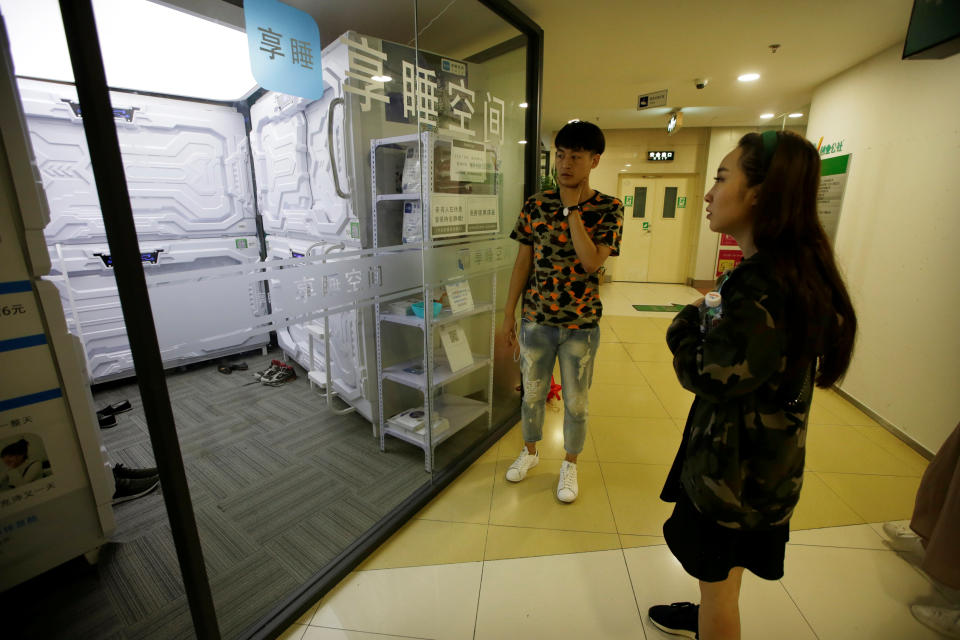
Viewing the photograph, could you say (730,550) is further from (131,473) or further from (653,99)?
(653,99)

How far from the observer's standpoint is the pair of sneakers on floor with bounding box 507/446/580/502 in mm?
2072

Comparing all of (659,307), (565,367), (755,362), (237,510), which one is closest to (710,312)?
(755,362)

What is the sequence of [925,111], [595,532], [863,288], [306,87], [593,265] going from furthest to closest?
[863,288], [925,111], [595,532], [593,265], [306,87]

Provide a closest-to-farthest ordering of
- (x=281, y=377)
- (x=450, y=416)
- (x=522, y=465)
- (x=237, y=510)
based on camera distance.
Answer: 1. (x=237, y=510)
2. (x=522, y=465)
3. (x=450, y=416)
4. (x=281, y=377)

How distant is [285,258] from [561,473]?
5.80 ft

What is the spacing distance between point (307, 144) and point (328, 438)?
1732 mm

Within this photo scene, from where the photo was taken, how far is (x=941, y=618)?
146cm

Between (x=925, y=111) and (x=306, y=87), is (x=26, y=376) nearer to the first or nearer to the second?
(x=306, y=87)

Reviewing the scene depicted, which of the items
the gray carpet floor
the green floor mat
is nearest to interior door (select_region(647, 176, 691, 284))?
the green floor mat

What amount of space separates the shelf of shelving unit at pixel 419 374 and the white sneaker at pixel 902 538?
205 cm

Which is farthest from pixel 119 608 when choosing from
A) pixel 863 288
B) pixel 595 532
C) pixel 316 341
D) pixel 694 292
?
pixel 694 292

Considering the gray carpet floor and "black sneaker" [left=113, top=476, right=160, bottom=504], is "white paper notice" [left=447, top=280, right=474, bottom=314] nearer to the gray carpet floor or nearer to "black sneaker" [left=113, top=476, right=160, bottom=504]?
the gray carpet floor

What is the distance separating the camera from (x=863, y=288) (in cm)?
316

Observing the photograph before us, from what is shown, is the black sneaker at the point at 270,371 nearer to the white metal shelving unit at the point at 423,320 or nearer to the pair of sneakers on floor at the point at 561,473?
the white metal shelving unit at the point at 423,320
